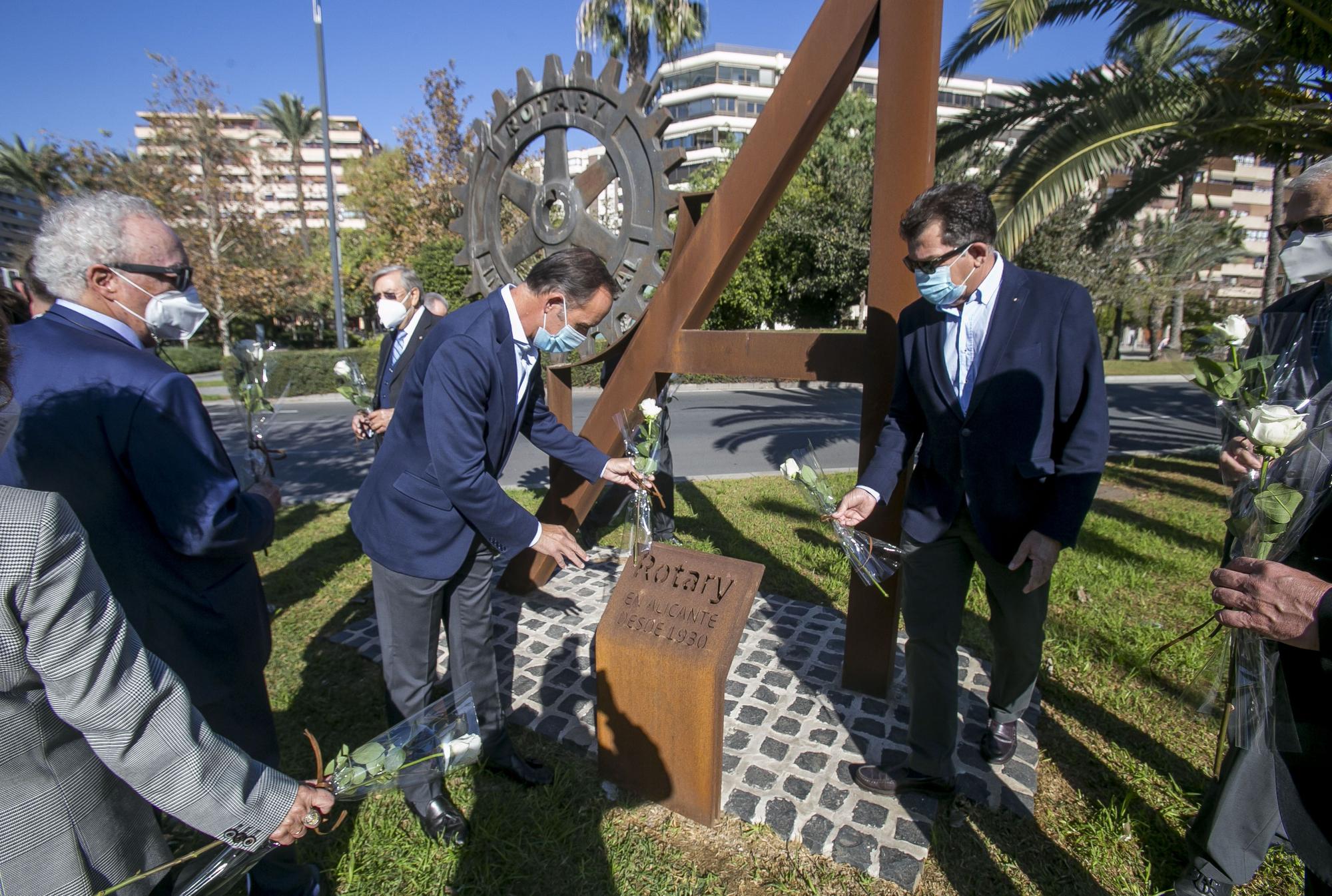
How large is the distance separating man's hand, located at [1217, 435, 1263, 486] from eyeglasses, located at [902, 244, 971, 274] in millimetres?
1041

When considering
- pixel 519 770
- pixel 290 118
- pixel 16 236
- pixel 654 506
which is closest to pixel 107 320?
pixel 16 236

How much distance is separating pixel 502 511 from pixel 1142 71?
823 centimetres

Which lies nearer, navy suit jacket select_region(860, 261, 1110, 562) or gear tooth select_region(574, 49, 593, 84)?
navy suit jacket select_region(860, 261, 1110, 562)

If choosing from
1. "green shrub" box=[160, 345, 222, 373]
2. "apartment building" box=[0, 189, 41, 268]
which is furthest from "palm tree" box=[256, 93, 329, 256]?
"apartment building" box=[0, 189, 41, 268]

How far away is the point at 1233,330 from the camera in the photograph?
2.02 meters

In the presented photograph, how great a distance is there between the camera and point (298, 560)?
18.2 feet

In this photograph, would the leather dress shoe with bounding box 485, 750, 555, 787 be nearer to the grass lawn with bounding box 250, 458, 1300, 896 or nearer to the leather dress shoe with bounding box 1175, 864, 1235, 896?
the grass lawn with bounding box 250, 458, 1300, 896

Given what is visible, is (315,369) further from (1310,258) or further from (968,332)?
(1310,258)

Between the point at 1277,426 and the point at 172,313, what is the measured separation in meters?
3.06

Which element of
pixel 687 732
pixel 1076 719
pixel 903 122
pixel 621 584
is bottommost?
pixel 1076 719

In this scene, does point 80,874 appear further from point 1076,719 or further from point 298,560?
point 298,560

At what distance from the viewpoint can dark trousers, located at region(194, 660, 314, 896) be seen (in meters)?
2.05

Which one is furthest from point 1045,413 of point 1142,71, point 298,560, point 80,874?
point 1142,71

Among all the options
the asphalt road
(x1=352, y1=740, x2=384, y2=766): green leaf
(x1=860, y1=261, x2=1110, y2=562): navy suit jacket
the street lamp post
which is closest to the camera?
(x1=352, y1=740, x2=384, y2=766): green leaf
